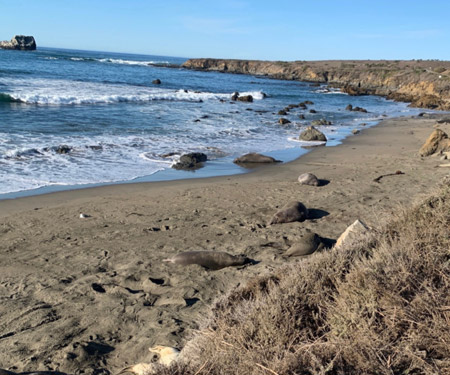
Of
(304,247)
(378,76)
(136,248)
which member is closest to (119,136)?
(136,248)

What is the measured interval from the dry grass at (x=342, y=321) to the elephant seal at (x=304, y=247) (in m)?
2.09

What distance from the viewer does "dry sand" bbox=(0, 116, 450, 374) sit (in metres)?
4.00

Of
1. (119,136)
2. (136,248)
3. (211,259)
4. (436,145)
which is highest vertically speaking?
(436,145)

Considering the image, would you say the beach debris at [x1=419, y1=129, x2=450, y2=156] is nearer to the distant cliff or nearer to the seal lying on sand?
→ the seal lying on sand

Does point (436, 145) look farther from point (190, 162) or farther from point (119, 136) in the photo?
point (119, 136)

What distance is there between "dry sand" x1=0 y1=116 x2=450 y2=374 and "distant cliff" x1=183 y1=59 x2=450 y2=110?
31741 millimetres

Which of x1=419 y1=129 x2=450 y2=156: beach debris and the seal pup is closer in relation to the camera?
the seal pup

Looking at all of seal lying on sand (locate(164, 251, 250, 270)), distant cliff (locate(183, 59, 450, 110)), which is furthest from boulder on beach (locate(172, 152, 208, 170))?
distant cliff (locate(183, 59, 450, 110))

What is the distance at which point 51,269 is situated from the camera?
17.7ft

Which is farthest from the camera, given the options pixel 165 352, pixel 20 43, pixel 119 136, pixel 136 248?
pixel 20 43

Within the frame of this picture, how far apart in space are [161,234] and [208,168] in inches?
215

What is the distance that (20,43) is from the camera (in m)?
112

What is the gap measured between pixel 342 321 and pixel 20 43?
421 ft

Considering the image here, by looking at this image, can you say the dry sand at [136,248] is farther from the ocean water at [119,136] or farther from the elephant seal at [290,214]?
the ocean water at [119,136]
